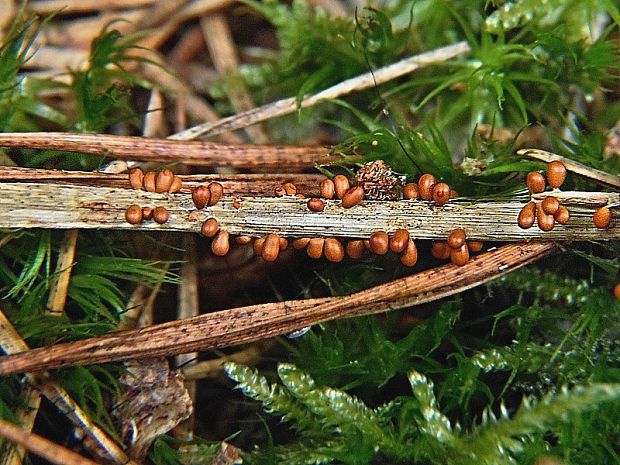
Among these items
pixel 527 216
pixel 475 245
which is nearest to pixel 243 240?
pixel 475 245

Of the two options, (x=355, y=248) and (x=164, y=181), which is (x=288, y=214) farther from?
(x=164, y=181)

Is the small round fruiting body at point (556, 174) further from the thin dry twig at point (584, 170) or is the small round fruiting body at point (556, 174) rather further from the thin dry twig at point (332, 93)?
the thin dry twig at point (332, 93)

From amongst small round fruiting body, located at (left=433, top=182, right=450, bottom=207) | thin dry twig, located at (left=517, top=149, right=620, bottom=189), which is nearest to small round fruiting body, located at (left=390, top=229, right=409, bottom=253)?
small round fruiting body, located at (left=433, top=182, right=450, bottom=207)

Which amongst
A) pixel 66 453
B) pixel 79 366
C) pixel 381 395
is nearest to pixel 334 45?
pixel 381 395

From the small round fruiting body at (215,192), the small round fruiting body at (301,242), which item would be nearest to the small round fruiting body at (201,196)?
the small round fruiting body at (215,192)

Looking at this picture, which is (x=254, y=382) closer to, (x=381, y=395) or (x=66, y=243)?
(x=381, y=395)
